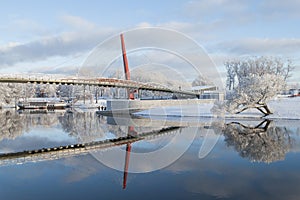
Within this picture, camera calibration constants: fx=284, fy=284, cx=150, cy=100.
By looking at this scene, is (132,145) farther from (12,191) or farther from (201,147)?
(12,191)

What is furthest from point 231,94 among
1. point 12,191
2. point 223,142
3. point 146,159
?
point 12,191

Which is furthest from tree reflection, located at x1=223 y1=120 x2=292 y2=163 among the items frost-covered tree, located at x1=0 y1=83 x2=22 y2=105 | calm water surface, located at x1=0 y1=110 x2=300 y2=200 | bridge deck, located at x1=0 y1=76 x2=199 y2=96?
frost-covered tree, located at x1=0 y1=83 x2=22 y2=105

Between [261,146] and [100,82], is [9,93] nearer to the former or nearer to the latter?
[100,82]

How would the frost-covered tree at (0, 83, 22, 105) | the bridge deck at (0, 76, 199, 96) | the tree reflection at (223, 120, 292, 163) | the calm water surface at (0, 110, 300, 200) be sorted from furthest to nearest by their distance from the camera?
the frost-covered tree at (0, 83, 22, 105), the bridge deck at (0, 76, 199, 96), the tree reflection at (223, 120, 292, 163), the calm water surface at (0, 110, 300, 200)

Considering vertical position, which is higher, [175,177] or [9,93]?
[9,93]

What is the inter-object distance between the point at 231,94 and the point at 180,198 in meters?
23.9

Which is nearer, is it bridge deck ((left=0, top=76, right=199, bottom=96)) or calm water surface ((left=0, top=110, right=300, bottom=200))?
calm water surface ((left=0, top=110, right=300, bottom=200))

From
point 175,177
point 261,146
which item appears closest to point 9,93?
point 261,146

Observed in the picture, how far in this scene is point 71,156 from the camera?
12414 millimetres

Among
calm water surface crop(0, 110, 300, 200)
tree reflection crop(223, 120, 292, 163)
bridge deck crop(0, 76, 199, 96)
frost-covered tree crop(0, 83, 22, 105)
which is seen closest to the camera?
calm water surface crop(0, 110, 300, 200)

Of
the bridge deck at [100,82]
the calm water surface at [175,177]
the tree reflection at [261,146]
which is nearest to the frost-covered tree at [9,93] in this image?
the bridge deck at [100,82]

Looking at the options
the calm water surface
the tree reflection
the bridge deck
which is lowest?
the calm water surface

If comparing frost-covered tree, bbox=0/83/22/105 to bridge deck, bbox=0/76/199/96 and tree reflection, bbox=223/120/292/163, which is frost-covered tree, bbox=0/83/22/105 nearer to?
bridge deck, bbox=0/76/199/96

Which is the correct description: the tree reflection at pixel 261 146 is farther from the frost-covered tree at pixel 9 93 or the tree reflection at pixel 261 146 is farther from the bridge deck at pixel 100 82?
the frost-covered tree at pixel 9 93
